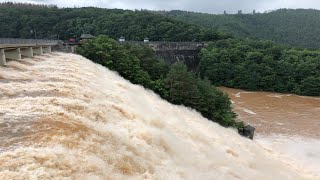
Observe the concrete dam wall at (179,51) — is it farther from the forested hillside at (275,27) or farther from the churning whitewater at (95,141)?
the forested hillside at (275,27)

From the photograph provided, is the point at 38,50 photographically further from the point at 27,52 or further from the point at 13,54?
the point at 13,54

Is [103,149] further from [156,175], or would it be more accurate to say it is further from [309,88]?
[309,88]

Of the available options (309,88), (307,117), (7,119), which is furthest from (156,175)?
(309,88)

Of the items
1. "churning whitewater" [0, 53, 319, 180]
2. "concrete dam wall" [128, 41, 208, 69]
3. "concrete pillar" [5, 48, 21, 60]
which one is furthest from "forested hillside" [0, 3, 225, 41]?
"churning whitewater" [0, 53, 319, 180]

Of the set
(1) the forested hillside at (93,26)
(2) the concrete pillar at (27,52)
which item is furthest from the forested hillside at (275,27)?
(2) the concrete pillar at (27,52)

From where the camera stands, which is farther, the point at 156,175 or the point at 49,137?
the point at 156,175
